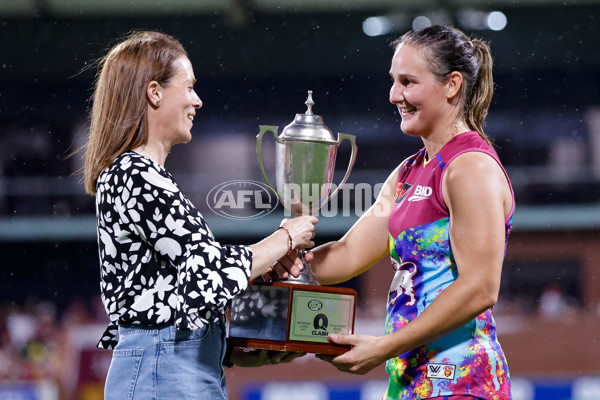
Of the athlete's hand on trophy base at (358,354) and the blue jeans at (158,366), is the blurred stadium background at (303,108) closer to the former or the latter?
the athlete's hand on trophy base at (358,354)

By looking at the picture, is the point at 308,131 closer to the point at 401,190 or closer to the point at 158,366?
the point at 401,190

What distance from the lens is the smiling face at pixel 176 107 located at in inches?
47.1

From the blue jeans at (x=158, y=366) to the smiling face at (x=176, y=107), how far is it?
0.95 ft

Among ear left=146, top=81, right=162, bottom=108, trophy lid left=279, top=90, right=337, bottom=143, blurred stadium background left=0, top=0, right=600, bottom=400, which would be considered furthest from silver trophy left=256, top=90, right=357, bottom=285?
blurred stadium background left=0, top=0, right=600, bottom=400

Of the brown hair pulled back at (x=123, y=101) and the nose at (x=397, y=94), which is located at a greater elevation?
the nose at (x=397, y=94)

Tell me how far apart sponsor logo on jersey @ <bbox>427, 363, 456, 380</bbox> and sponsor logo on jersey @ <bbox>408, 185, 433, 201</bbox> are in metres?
0.23

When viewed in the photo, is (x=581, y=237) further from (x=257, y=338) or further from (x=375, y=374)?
(x=257, y=338)

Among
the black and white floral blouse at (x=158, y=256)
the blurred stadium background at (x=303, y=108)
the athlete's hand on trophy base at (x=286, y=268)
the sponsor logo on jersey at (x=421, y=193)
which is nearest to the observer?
the black and white floral blouse at (x=158, y=256)

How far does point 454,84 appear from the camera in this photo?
1216 millimetres

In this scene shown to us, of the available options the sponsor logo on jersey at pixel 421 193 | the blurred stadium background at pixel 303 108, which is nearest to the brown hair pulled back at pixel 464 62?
the sponsor logo on jersey at pixel 421 193

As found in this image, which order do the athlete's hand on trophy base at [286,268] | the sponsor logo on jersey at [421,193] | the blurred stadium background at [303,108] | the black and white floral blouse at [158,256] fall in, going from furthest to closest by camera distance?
the blurred stadium background at [303,108], the athlete's hand on trophy base at [286,268], the sponsor logo on jersey at [421,193], the black and white floral blouse at [158,256]

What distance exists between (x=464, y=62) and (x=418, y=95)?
8 cm

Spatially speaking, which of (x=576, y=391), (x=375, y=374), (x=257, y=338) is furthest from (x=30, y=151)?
(x=257, y=338)

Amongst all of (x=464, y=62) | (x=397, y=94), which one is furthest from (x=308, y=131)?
(x=464, y=62)
